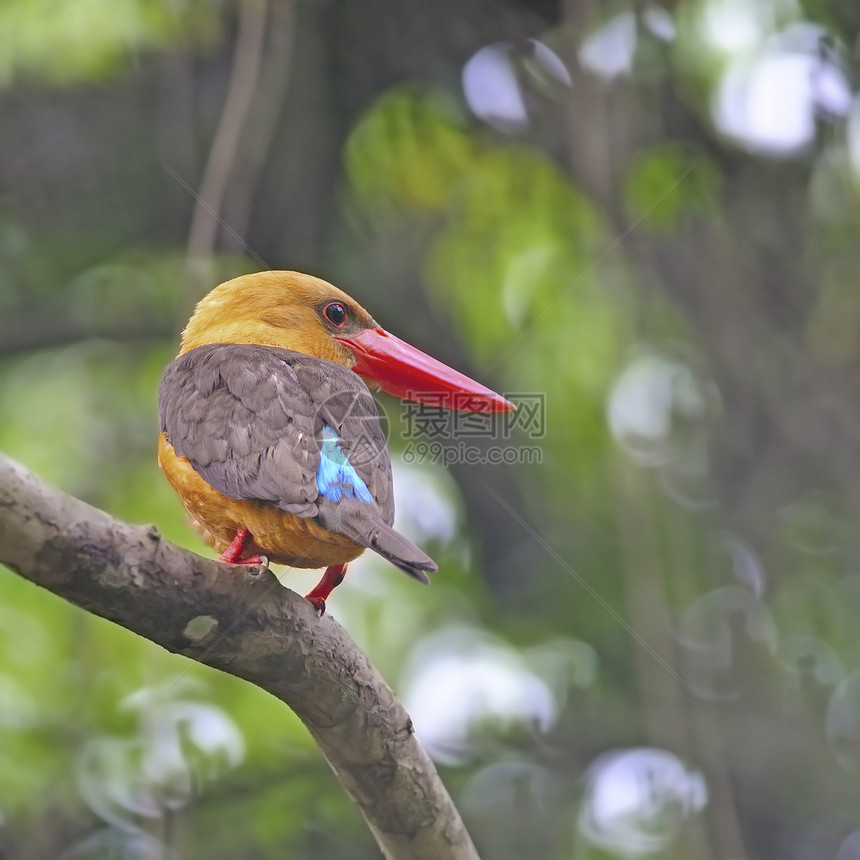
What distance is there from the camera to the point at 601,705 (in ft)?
14.7

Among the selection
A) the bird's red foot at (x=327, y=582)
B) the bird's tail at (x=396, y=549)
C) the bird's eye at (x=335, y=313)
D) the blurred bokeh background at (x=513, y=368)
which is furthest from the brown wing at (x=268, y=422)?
the blurred bokeh background at (x=513, y=368)

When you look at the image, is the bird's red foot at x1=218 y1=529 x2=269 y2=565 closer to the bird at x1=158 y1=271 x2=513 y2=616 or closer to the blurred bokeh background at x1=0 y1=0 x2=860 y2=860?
the bird at x1=158 y1=271 x2=513 y2=616

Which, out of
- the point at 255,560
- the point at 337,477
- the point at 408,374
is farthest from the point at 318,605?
the point at 408,374

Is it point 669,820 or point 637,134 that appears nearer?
point 669,820

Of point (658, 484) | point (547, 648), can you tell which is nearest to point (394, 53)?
point (658, 484)

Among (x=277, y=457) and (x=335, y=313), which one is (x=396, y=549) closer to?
(x=277, y=457)

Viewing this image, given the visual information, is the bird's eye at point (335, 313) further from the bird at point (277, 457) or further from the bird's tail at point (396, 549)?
the bird's tail at point (396, 549)

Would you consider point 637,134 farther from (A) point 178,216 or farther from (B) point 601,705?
(B) point 601,705

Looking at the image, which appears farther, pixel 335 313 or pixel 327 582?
pixel 335 313

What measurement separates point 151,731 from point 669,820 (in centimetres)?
209

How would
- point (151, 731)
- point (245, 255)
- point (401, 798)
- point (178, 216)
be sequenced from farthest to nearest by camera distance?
1. point (178, 216)
2. point (245, 255)
3. point (151, 731)
4. point (401, 798)

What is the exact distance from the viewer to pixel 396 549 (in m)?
1.57

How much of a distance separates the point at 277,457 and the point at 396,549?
378mm

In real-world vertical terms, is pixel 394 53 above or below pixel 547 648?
above
